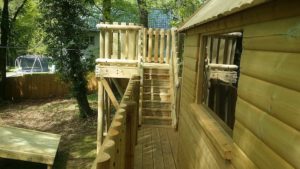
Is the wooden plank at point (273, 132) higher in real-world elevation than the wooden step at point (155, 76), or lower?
higher

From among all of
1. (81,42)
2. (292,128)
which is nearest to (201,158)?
(292,128)

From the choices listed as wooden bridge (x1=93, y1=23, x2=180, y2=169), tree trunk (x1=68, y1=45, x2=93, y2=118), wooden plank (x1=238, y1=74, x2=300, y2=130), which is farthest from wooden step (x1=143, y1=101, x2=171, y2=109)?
wooden plank (x1=238, y1=74, x2=300, y2=130)

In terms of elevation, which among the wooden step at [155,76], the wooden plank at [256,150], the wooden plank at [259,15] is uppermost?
the wooden plank at [259,15]

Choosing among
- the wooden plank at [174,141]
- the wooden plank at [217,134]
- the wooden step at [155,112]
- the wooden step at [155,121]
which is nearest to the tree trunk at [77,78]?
the wooden step at [155,112]

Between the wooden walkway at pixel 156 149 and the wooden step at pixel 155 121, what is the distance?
308mm

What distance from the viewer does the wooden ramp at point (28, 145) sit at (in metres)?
8.13

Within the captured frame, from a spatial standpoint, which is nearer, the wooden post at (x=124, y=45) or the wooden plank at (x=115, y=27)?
the wooden plank at (x=115, y=27)

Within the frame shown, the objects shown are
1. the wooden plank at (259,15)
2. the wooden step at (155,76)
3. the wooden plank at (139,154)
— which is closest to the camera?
the wooden plank at (259,15)

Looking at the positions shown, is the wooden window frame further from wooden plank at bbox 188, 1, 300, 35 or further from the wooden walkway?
the wooden walkway

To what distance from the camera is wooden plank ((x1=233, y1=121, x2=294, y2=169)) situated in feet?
5.81

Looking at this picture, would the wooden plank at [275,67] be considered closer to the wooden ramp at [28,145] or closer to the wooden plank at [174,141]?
the wooden plank at [174,141]

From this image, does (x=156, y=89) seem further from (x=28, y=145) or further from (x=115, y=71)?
(x=28, y=145)

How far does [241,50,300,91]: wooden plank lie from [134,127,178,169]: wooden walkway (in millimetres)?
4463

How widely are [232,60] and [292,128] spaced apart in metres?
7.04
